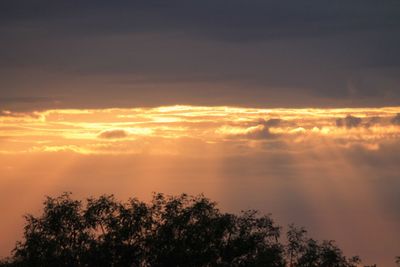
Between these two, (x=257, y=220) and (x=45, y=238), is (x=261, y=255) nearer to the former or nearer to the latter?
(x=257, y=220)

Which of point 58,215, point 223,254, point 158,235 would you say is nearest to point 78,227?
point 58,215

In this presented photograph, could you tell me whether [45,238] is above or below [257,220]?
below

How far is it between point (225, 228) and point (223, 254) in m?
3.19

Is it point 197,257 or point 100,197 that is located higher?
point 100,197

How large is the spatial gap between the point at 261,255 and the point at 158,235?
1261 cm

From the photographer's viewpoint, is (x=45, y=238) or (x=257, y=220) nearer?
(x=45, y=238)

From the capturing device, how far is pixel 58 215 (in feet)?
287

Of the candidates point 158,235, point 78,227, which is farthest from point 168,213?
point 78,227

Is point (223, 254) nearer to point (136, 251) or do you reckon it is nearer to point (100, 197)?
point (136, 251)

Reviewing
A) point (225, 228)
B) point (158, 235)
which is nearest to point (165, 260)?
point (158, 235)

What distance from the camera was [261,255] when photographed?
9006 centimetres

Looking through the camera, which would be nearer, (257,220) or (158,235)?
(158,235)

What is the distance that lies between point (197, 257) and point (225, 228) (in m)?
5.42

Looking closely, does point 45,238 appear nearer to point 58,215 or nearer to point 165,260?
point 58,215
